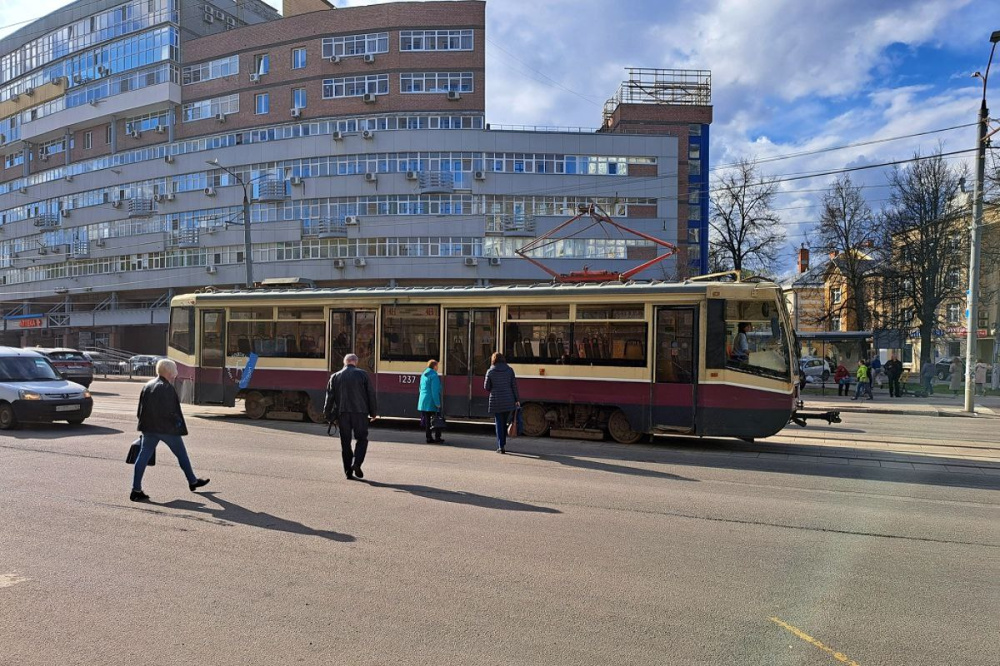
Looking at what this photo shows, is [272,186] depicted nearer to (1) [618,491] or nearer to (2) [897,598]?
(1) [618,491]

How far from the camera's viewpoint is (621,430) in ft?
40.7

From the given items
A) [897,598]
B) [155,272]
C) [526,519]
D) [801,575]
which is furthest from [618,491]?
[155,272]

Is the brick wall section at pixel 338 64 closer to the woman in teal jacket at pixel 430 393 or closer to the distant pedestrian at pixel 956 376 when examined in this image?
the distant pedestrian at pixel 956 376

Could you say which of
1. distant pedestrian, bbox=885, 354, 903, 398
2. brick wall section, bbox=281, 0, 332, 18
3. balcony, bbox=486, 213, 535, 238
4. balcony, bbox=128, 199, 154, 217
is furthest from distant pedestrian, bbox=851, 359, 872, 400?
balcony, bbox=128, 199, 154, 217

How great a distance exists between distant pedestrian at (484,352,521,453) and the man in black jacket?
9.50 ft

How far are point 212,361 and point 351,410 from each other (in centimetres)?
859

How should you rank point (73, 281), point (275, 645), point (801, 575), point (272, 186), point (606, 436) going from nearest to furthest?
point (275, 645), point (801, 575), point (606, 436), point (272, 186), point (73, 281)

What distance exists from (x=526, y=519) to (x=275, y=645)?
320 cm

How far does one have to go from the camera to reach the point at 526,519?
21.7ft

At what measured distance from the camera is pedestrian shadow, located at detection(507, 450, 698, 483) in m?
9.15

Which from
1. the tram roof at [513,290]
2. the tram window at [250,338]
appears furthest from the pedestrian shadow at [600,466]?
the tram window at [250,338]

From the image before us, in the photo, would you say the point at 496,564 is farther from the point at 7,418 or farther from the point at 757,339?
the point at 7,418

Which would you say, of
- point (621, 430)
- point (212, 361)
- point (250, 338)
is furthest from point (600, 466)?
point (212, 361)

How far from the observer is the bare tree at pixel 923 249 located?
36812 millimetres
